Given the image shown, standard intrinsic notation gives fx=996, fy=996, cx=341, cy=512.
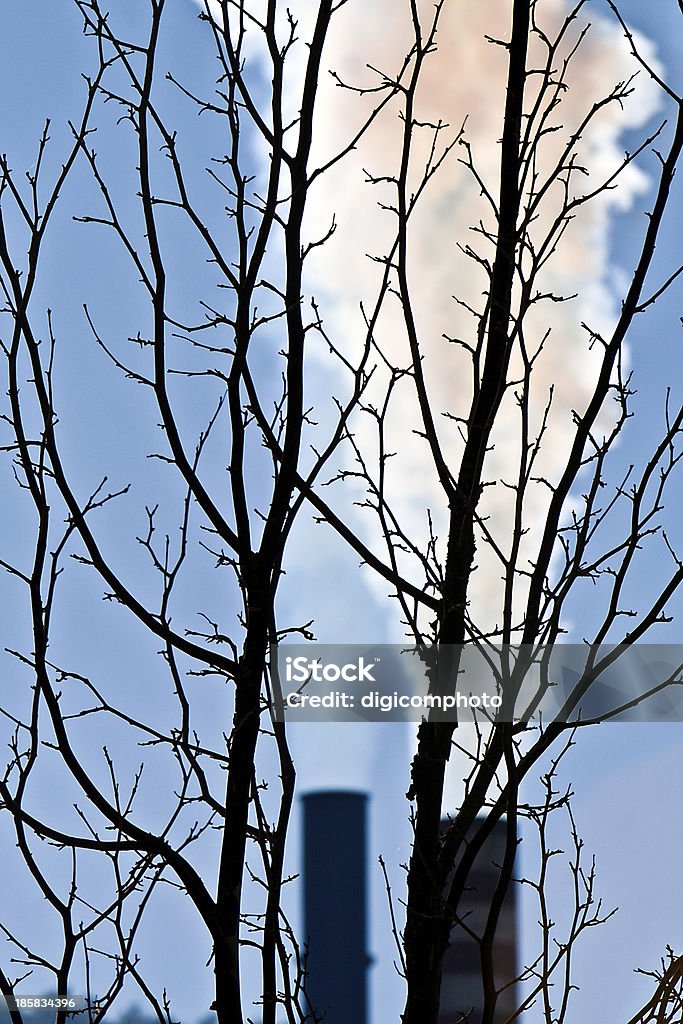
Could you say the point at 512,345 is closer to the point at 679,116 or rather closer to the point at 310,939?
the point at 679,116

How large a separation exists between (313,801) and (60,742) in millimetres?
21237

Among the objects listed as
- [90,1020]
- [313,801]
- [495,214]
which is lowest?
[90,1020]

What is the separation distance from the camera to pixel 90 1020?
2.83 feet

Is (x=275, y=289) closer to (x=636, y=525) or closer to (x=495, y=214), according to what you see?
(x=495, y=214)

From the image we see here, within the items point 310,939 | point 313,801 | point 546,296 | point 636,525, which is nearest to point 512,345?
point 546,296

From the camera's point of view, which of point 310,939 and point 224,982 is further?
point 310,939

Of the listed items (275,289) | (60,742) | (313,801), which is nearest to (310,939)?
(60,742)

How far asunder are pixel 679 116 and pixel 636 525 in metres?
0.34

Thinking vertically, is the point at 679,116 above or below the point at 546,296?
above

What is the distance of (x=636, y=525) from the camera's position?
79 cm

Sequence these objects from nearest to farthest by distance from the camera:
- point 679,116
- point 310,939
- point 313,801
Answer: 1. point 679,116
2. point 310,939
3. point 313,801

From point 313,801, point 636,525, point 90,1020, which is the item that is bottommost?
point 90,1020

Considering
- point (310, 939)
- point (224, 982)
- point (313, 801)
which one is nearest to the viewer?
point (224, 982)

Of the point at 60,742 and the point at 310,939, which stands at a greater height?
the point at 60,742
